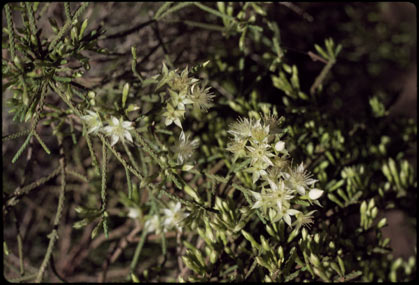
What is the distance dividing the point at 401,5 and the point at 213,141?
9.75ft

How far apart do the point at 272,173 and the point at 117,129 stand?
0.59 meters

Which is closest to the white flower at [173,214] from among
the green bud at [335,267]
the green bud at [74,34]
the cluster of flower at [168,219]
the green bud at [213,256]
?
the cluster of flower at [168,219]

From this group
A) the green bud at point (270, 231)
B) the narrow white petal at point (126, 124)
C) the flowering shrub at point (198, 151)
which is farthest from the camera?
the green bud at point (270, 231)

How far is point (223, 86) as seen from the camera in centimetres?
217

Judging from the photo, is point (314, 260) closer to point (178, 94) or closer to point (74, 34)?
point (178, 94)

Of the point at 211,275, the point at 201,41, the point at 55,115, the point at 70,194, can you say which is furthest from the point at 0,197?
the point at 201,41

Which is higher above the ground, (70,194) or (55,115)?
(55,115)

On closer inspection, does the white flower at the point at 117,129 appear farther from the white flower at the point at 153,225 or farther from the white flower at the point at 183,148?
the white flower at the point at 153,225

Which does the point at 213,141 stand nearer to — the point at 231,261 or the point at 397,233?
the point at 231,261

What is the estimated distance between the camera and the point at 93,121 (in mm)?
1338

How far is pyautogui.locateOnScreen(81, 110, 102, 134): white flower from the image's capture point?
1.32 m

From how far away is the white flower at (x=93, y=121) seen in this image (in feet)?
4.34

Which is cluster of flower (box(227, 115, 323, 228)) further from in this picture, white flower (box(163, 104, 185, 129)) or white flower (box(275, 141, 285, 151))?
→ white flower (box(163, 104, 185, 129))

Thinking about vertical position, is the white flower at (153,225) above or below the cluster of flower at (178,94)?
below
